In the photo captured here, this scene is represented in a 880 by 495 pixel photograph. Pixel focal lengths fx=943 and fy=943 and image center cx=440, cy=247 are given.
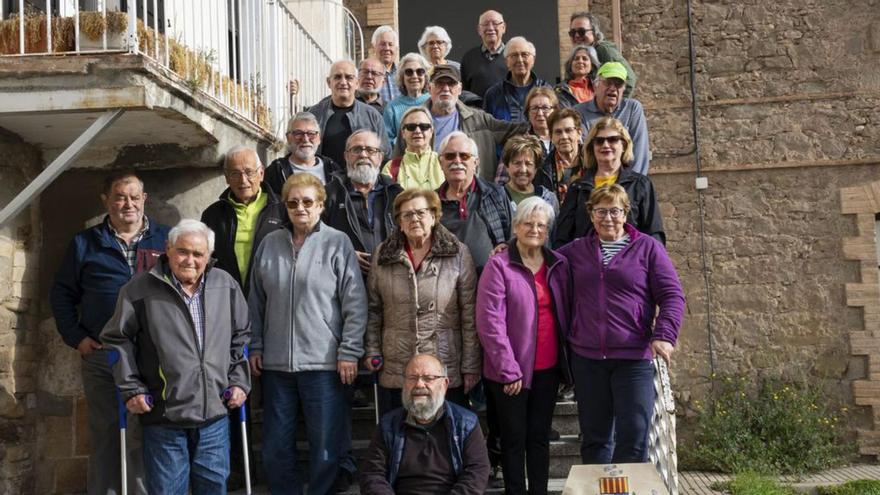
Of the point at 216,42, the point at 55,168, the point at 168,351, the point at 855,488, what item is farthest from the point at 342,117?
the point at 855,488

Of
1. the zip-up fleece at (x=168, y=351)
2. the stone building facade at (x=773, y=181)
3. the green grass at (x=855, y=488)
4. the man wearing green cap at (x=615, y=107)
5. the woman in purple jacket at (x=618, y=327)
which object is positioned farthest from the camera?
the stone building facade at (x=773, y=181)

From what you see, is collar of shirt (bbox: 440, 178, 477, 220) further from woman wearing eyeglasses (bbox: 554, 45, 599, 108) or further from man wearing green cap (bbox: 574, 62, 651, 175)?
woman wearing eyeglasses (bbox: 554, 45, 599, 108)

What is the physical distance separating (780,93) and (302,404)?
745cm

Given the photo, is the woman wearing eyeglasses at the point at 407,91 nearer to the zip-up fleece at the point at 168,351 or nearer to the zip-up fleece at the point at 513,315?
the zip-up fleece at the point at 513,315

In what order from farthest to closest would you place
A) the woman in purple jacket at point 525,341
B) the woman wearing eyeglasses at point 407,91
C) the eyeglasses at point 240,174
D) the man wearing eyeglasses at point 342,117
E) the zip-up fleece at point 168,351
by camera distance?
the woman wearing eyeglasses at point 407,91
the man wearing eyeglasses at point 342,117
the eyeglasses at point 240,174
the woman in purple jacket at point 525,341
the zip-up fleece at point 168,351

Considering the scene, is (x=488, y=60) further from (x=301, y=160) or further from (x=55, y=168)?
(x=55, y=168)

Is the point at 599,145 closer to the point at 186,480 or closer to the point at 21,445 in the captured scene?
the point at 186,480

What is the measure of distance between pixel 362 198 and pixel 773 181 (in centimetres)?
632

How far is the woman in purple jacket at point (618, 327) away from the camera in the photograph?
434 centimetres

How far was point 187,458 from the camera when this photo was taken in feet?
13.9

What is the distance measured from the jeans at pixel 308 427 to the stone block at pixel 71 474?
2067 mm

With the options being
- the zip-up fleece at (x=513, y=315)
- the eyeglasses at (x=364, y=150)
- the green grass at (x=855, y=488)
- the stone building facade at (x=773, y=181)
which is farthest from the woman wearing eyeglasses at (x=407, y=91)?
the green grass at (x=855, y=488)

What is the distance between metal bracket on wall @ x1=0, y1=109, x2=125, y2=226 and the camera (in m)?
4.78

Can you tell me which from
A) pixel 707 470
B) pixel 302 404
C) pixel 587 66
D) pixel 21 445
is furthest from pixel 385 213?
pixel 707 470
